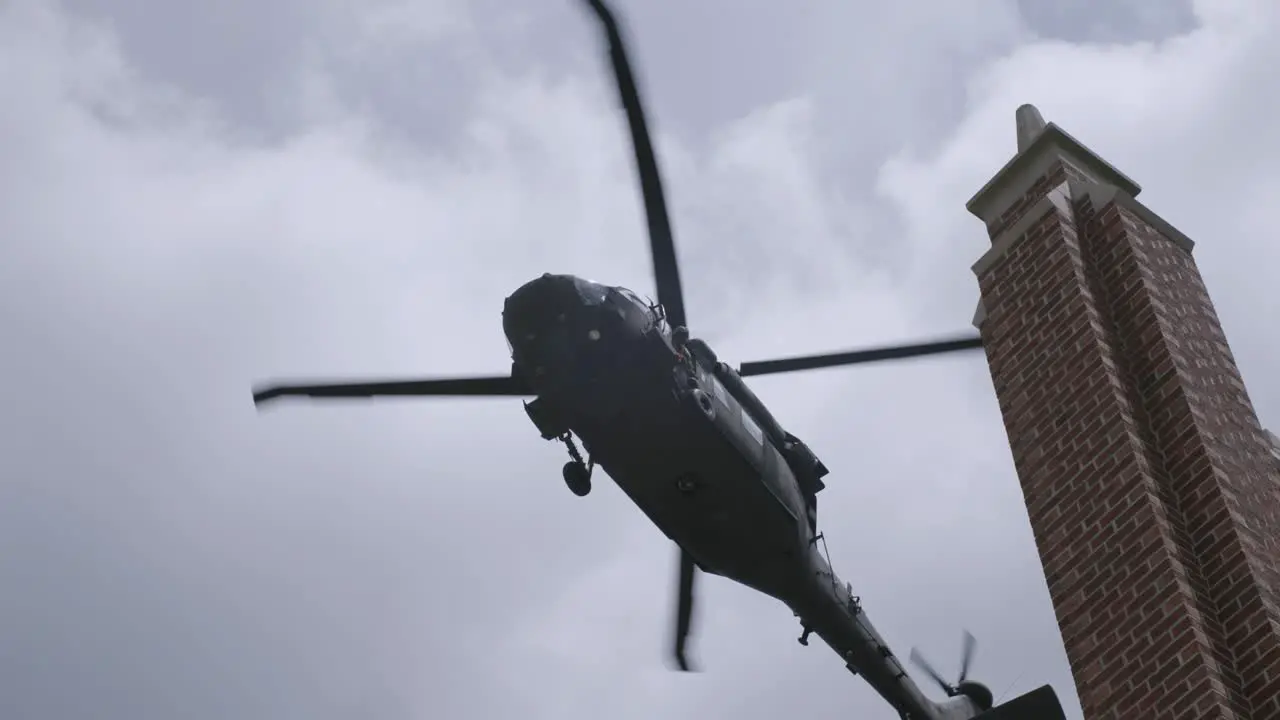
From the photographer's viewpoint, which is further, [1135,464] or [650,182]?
[650,182]

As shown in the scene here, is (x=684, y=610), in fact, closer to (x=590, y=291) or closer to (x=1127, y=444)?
(x=590, y=291)

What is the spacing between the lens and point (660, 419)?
434 inches

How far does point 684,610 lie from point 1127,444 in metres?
5.68

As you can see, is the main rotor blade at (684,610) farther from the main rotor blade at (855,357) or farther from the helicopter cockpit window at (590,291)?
the helicopter cockpit window at (590,291)

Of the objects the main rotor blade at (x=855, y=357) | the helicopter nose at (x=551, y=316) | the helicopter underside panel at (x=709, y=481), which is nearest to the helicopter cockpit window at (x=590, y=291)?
the helicopter nose at (x=551, y=316)

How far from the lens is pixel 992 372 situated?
945 centimetres

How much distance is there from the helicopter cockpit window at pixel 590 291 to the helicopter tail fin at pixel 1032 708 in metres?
4.68

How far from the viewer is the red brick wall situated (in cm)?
747

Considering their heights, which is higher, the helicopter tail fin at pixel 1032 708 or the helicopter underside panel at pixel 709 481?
the helicopter underside panel at pixel 709 481

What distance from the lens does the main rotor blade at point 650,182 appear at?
33.0 feet

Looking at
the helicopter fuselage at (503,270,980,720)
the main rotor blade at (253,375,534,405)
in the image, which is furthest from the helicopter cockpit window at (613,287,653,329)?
the main rotor blade at (253,375,534,405)

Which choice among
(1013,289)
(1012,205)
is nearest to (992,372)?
(1013,289)

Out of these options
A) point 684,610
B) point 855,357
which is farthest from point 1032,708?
point 684,610

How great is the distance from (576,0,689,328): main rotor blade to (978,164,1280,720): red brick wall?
226cm
